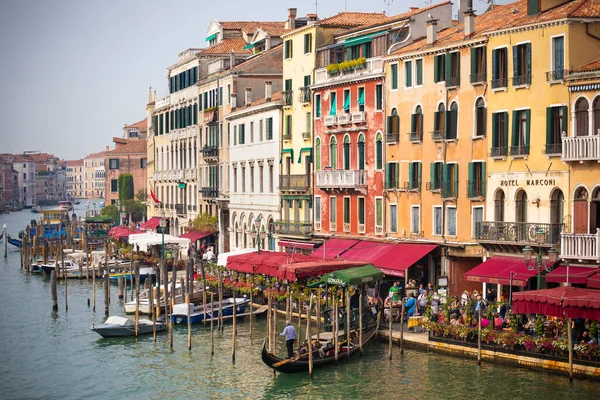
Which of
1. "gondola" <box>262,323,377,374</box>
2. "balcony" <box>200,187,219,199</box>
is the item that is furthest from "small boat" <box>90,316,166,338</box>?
"balcony" <box>200,187,219,199</box>

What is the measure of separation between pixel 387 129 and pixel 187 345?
1190 centimetres

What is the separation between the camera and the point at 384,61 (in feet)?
146

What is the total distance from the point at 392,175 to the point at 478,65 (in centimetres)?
710

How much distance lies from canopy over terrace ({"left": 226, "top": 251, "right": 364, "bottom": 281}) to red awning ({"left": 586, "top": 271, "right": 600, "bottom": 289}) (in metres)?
9.61

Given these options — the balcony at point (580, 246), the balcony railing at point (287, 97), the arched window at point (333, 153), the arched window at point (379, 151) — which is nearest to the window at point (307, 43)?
the balcony railing at point (287, 97)

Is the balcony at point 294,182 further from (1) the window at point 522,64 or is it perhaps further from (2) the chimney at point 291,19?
(1) the window at point 522,64

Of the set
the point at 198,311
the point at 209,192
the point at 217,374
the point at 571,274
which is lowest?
the point at 217,374

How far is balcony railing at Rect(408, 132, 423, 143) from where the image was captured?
42.3 m

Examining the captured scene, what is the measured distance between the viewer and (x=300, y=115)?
5259 centimetres

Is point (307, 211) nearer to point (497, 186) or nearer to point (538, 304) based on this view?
point (497, 186)

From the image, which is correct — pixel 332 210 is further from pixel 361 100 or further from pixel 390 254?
pixel 390 254

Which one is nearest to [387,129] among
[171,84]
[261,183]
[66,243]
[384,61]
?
[384,61]

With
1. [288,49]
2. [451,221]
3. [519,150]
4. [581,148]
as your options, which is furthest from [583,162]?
[288,49]

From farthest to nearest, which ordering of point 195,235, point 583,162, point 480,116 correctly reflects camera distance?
1. point 195,235
2. point 480,116
3. point 583,162
